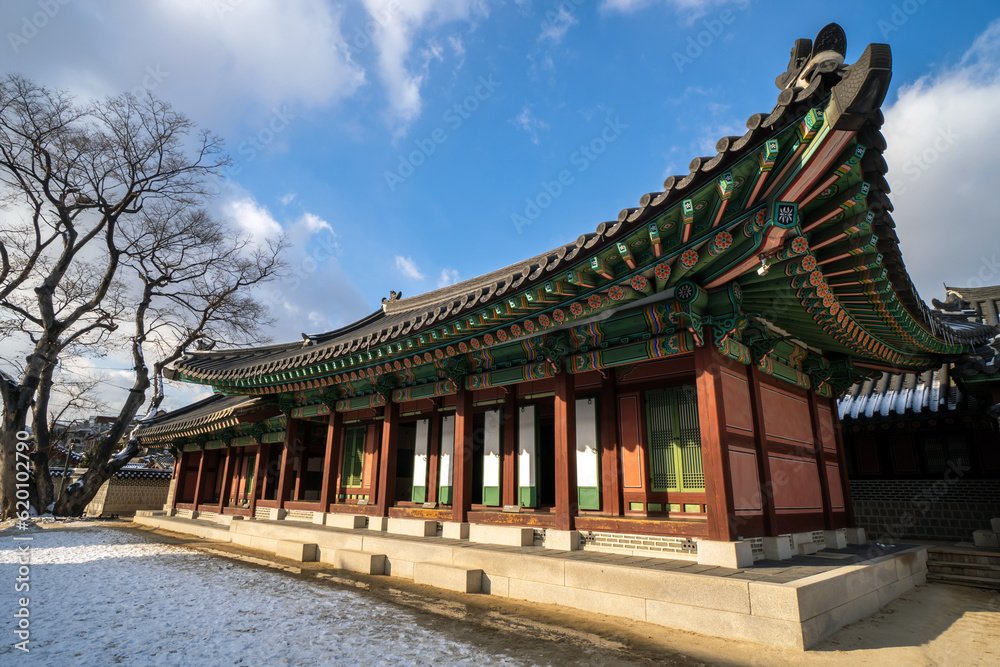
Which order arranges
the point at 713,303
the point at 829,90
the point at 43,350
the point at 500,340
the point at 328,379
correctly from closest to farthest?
the point at 829,90
the point at 713,303
the point at 500,340
the point at 328,379
the point at 43,350

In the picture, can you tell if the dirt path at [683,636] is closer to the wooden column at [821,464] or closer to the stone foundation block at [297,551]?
the wooden column at [821,464]

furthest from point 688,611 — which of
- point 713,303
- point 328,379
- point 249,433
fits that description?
point 249,433

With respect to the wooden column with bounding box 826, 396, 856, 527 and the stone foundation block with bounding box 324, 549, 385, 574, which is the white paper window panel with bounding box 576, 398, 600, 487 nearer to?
the stone foundation block with bounding box 324, 549, 385, 574

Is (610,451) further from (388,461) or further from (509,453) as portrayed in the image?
(388,461)

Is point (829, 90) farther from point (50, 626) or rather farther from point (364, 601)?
point (50, 626)

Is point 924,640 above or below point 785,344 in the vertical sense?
below

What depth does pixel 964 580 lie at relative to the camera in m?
8.88

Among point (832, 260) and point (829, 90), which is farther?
point (832, 260)

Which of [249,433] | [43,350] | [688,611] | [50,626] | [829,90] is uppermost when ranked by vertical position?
[43,350]

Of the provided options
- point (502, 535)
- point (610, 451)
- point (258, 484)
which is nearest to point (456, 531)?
point (502, 535)

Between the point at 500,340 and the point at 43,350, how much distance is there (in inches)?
852

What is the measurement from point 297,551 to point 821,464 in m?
10.5

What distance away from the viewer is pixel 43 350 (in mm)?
19969

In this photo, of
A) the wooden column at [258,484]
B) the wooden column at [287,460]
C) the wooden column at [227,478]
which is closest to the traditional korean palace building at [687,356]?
the wooden column at [287,460]
